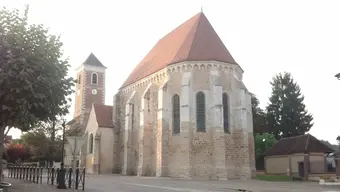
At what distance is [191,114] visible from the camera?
98.2ft

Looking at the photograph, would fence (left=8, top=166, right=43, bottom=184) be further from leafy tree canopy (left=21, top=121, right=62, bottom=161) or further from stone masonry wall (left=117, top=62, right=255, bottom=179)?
leafy tree canopy (left=21, top=121, right=62, bottom=161)

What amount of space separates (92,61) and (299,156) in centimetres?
3285

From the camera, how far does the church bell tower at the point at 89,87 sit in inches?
2007

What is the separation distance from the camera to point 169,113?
3114cm

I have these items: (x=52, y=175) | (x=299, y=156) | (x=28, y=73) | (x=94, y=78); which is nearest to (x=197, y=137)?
(x=299, y=156)

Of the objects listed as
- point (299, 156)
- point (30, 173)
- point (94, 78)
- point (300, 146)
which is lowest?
point (30, 173)

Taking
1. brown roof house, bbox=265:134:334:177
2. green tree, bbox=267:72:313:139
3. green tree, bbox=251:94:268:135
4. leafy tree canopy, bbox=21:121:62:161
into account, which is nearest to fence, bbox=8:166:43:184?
leafy tree canopy, bbox=21:121:62:161

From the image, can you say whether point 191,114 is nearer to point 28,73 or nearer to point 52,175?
point 52,175

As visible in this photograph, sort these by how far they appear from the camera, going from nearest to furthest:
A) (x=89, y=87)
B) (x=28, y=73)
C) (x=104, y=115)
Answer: (x=28, y=73) → (x=104, y=115) → (x=89, y=87)

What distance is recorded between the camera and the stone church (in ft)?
95.5

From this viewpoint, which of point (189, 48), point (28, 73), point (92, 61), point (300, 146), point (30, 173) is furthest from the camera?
point (92, 61)

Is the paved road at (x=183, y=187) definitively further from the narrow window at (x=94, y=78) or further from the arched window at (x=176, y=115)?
the narrow window at (x=94, y=78)

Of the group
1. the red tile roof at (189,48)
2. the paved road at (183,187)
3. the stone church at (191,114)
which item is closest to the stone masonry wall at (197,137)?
the stone church at (191,114)

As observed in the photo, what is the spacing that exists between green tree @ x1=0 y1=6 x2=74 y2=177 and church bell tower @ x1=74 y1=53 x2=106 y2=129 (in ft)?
121
